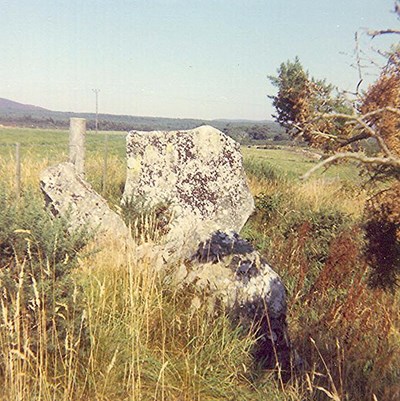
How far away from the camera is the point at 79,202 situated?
5852 millimetres

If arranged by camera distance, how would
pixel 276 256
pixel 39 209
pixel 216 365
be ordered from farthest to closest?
pixel 276 256, pixel 39 209, pixel 216 365

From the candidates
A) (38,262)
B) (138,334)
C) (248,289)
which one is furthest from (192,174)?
(138,334)

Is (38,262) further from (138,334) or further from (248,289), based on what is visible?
(248,289)

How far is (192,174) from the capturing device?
23.2ft

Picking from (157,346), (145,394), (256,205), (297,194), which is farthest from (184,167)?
(145,394)

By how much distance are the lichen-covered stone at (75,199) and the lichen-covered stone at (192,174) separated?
2.58 ft

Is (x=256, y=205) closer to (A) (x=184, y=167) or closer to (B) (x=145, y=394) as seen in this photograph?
(A) (x=184, y=167)

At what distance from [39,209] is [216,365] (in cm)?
162

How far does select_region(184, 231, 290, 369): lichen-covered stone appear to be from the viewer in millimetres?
3346

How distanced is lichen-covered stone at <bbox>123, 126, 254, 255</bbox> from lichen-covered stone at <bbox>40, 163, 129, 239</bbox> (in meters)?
0.79

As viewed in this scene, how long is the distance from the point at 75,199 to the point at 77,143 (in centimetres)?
200

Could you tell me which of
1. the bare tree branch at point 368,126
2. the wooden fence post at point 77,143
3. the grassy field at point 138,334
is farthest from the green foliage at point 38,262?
the wooden fence post at point 77,143

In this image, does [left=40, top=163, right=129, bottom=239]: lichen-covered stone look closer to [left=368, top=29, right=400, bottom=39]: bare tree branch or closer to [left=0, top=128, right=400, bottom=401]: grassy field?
[left=0, top=128, right=400, bottom=401]: grassy field

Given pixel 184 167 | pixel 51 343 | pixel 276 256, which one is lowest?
pixel 276 256
